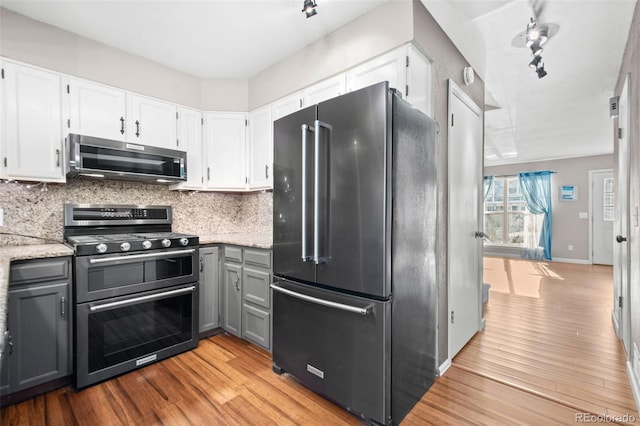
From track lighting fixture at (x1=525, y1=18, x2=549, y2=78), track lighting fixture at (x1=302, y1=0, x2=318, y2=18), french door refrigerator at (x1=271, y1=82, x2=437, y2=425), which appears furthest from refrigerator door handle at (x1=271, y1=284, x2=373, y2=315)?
track lighting fixture at (x1=525, y1=18, x2=549, y2=78)

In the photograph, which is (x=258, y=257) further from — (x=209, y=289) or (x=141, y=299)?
(x=141, y=299)

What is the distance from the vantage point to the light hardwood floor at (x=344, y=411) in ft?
5.74

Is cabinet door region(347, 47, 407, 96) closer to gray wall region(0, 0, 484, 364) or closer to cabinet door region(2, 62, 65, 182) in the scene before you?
gray wall region(0, 0, 484, 364)

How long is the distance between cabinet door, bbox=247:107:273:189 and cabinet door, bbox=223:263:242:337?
0.91 metres

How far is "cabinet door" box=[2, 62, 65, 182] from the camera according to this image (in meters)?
2.17

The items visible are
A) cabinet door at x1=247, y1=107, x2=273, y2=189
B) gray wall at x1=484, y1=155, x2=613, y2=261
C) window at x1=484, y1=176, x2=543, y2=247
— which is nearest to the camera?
cabinet door at x1=247, y1=107, x2=273, y2=189

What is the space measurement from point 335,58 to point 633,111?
2220 millimetres

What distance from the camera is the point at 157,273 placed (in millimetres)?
2391

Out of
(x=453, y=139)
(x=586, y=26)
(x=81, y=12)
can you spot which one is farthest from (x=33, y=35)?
(x=586, y=26)

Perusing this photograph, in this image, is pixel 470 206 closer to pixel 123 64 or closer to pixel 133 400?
pixel 133 400

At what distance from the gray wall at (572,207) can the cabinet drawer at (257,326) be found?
804 centimetres

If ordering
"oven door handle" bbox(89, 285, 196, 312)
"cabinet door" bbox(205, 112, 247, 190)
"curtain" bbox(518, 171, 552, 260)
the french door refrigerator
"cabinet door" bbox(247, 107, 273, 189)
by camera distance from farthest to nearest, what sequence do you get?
1. "curtain" bbox(518, 171, 552, 260)
2. "cabinet door" bbox(205, 112, 247, 190)
3. "cabinet door" bbox(247, 107, 273, 189)
4. "oven door handle" bbox(89, 285, 196, 312)
5. the french door refrigerator

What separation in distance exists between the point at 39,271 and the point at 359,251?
203cm

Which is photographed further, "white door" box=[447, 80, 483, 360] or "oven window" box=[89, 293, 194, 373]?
"white door" box=[447, 80, 483, 360]
